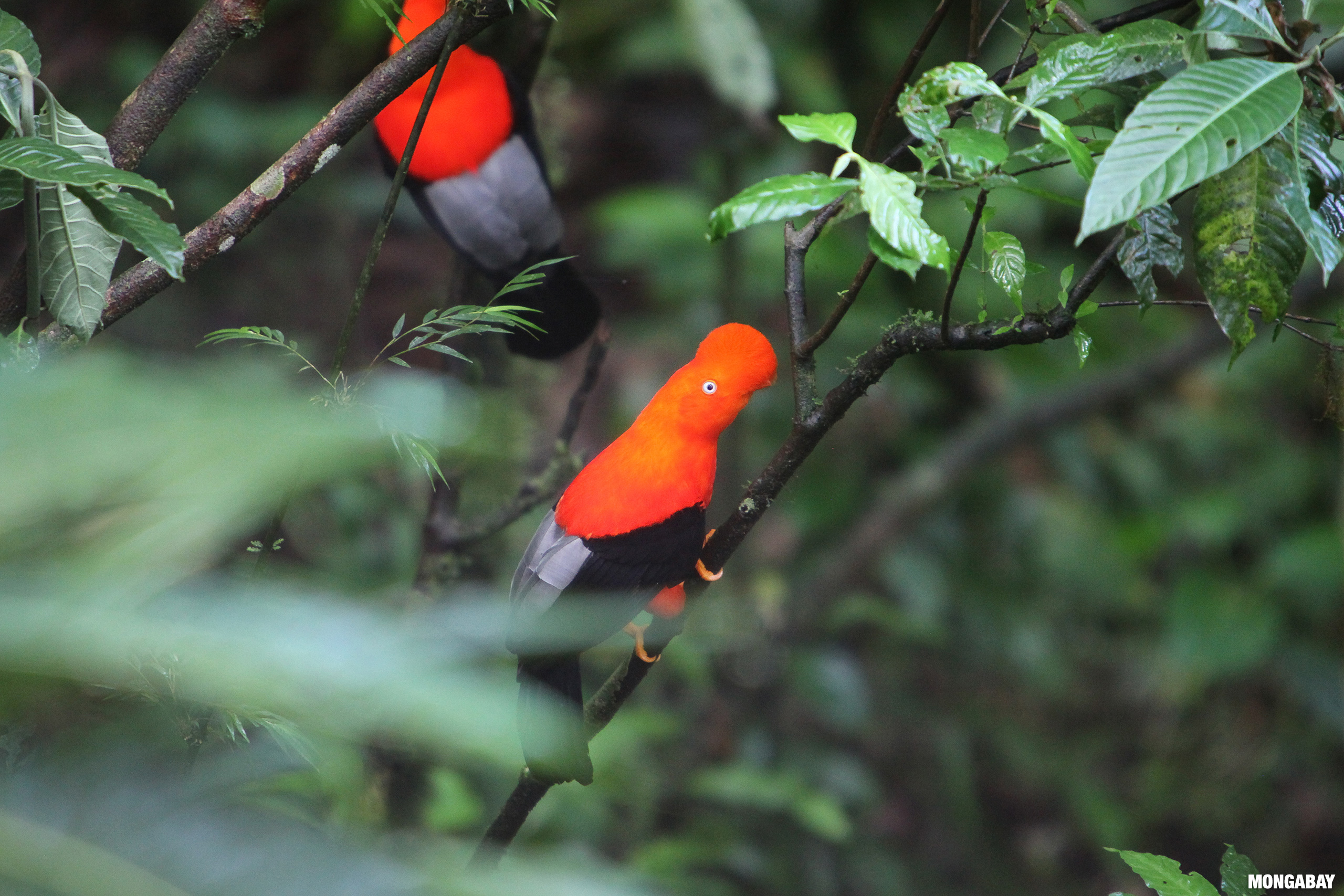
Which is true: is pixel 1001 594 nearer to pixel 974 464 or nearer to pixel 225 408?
pixel 974 464

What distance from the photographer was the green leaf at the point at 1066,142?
549 mm

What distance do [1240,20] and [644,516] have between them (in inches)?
21.9

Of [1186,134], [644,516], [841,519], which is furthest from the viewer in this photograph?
[841,519]

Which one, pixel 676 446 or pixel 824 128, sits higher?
pixel 824 128

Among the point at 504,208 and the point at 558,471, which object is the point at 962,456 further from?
the point at 504,208

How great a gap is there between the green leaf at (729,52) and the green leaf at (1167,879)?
1.41 meters

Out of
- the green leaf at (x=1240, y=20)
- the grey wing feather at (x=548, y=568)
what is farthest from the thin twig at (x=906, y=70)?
the grey wing feather at (x=548, y=568)

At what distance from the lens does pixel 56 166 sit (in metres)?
0.54

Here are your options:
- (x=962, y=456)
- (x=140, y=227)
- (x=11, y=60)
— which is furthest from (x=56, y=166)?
(x=962, y=456)

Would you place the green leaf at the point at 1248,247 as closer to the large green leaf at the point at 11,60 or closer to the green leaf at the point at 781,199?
the green leaf at the point at 781,199

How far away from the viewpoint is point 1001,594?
8.05 feet

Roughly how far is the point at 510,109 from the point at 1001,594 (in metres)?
1.76

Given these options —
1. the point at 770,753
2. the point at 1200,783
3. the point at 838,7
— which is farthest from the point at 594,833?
the point at 838,7

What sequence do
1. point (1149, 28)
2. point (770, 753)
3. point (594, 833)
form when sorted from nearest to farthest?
point (1149, 28) → point (594, 833) → point (770, 753)
